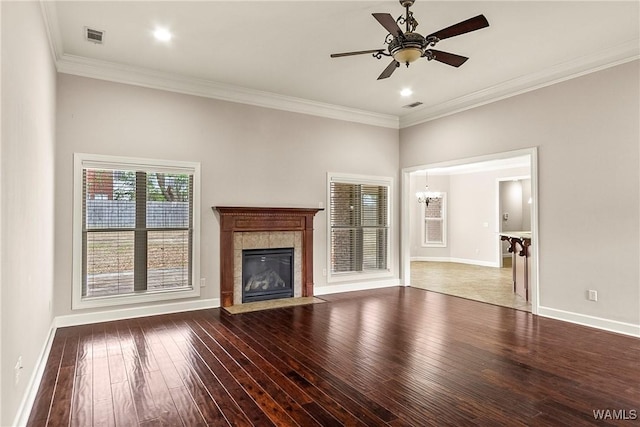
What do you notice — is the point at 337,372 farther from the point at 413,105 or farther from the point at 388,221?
the point at 413,105

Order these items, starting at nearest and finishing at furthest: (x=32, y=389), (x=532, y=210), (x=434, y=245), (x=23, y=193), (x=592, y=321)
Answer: (x=23, y=193) → (x=32, y=389) → (x=592, y=321) → (x=532, y=210) → (x=434, y=245)

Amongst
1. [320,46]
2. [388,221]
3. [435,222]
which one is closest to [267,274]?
[388,221]

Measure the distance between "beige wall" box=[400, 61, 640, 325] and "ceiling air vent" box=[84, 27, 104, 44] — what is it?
17.3ft

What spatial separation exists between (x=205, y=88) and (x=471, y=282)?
20.4ft

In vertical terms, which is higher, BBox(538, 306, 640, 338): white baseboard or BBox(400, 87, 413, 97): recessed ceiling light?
BBox(400, 87, 413, 97): recessed ceiling light

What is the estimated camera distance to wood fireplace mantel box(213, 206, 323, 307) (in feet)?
17.9

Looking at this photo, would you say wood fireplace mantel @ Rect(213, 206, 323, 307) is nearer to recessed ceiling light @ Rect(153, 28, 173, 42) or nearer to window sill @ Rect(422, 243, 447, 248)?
recessed ceiling light @ Rect(153, 28, 173, 42)

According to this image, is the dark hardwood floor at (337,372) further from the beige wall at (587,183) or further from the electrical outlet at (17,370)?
the beige wall at (587,183)

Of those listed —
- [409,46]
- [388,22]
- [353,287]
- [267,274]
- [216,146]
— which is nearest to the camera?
[388,22]

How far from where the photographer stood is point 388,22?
9.59ft

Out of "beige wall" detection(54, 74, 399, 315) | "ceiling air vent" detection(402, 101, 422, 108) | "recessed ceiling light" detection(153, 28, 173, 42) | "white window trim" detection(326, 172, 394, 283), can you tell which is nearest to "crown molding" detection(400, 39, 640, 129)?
"ceiling air vent" detection(402, 101, 422, 108)

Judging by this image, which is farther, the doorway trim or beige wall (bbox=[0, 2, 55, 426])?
the doorway trim

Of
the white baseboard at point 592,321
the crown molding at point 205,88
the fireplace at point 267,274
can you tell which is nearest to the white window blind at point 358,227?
the fireplace at point 267,274

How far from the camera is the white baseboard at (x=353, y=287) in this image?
20.9 feet
